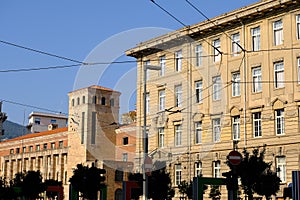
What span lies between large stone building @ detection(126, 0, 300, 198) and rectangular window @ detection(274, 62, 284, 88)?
75 millimetres

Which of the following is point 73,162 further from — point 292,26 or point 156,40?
point 292,26

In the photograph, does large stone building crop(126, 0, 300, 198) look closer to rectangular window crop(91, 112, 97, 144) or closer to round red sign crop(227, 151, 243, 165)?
round red sign crop(227, 151, 243, 165)

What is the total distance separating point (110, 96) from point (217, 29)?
42.3 metres

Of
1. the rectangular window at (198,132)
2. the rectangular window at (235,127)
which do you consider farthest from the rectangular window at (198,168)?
the rectangular window at (235,127)

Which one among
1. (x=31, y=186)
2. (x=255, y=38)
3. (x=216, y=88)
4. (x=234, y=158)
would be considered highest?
(x=255, y=38)

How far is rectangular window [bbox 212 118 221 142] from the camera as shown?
159 ft

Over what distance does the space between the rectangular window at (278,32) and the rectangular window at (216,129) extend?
848 centimetres

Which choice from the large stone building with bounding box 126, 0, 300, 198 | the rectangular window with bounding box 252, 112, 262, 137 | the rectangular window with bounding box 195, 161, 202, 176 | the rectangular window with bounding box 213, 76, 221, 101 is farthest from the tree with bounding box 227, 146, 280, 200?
the rectangular window with bounding box 195, 161, 202, 176

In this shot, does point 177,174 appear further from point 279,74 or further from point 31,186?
point 279,74

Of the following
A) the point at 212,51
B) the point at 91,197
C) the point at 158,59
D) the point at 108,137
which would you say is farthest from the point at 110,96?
the point at 91,197

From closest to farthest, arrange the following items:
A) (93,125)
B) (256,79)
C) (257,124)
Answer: (257,124)
(256,79)
(93,125)

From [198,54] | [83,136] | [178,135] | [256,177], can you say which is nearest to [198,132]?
[178,135]

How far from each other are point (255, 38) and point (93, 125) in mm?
47221

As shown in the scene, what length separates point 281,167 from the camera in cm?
4294
